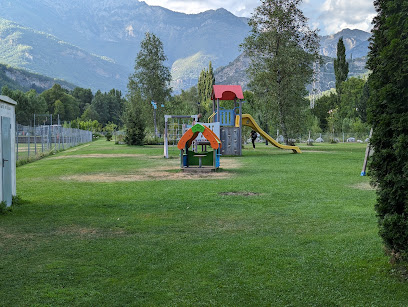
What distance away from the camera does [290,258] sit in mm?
4953

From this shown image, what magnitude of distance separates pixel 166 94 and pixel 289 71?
1095 inches

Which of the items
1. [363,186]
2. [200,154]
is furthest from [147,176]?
[363,186]

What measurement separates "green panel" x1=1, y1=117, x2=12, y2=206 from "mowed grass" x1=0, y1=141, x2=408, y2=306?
1.18ft

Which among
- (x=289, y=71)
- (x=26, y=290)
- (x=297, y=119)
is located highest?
(x=289, y=71)

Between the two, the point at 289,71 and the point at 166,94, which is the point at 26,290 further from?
the point at 166,94

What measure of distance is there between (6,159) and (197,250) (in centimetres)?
506

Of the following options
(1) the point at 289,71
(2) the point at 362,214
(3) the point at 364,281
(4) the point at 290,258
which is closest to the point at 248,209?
(2) the point at 362,214

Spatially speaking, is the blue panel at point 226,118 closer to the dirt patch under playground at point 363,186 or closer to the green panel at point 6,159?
the dirt patch under playground at point 363,186

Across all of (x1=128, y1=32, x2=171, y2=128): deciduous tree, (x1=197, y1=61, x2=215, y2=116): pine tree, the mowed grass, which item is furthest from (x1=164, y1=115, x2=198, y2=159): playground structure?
(x1=197, y1=61, x2=215, y2=116): pine tree

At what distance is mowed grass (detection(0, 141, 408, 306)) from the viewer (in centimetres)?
395

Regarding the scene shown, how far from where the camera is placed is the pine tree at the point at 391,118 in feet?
13.1

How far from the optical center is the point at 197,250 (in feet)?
17.7

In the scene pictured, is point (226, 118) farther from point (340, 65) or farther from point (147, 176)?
point (340, 65)

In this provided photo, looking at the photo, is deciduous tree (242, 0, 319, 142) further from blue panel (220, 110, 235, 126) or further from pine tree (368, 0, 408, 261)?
pine tree (368, 0, 408, 261)
